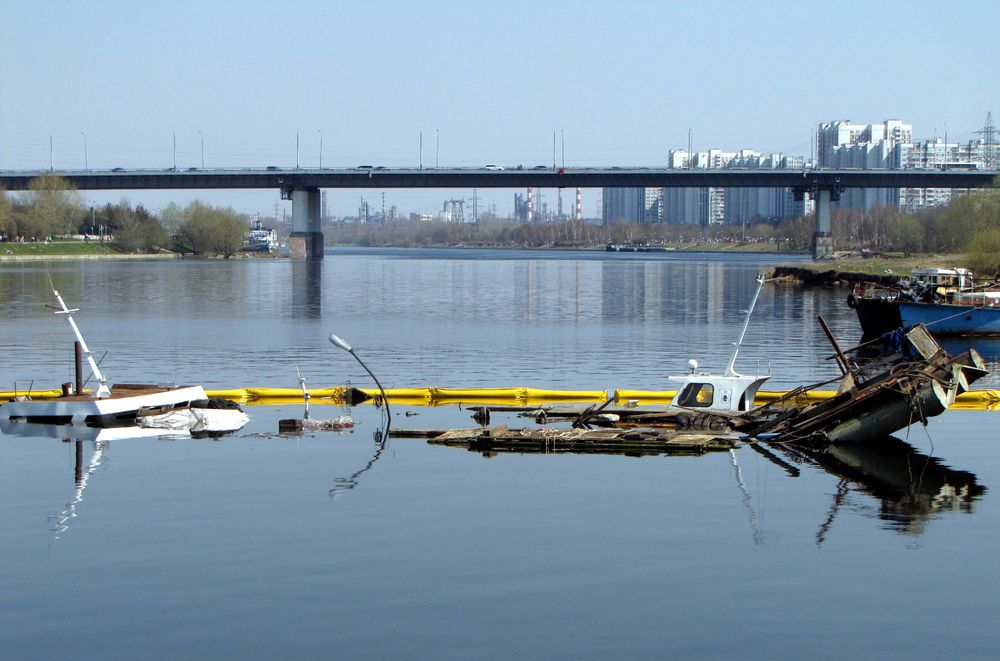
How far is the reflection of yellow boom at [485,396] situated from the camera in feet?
163

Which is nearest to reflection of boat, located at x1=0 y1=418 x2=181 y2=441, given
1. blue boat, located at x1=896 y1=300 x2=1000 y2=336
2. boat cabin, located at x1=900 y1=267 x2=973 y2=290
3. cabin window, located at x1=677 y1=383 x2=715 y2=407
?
cabin window, located at x1=677 y1=383 x2=715 y2=407

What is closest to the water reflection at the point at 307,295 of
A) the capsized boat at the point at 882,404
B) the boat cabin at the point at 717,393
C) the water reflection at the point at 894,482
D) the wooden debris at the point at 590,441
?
the boat cabin at the point at 717,393

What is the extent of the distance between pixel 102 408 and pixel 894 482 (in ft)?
93.5

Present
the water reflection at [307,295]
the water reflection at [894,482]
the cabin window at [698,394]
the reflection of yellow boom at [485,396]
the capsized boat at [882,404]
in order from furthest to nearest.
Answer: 1. the water reflection at [307,295]
2. the reflection of yellow boom at [485,396]
3. the cabin window at [698,394]
4. the capsized boat at [882,404]
5. the water reflection at [894,482]

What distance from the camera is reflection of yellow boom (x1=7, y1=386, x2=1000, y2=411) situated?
49781 millimetres

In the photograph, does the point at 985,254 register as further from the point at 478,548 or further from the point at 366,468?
the point at 478,548

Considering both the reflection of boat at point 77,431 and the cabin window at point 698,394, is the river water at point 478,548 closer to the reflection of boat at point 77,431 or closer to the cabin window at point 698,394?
the reflection of boat at point 77,431

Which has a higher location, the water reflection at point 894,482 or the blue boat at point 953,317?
the blue boat at point 953,317

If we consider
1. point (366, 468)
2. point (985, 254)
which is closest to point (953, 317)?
point (985, 254)

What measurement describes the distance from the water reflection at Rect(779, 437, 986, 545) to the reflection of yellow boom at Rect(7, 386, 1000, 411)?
27.9 feet

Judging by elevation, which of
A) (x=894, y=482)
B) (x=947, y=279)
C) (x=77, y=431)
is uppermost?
(x=947, y=279)

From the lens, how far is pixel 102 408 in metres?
46.0

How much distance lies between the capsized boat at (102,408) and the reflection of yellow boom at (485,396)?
2413mm

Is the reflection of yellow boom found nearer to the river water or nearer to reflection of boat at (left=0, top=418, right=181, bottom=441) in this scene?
the river water
